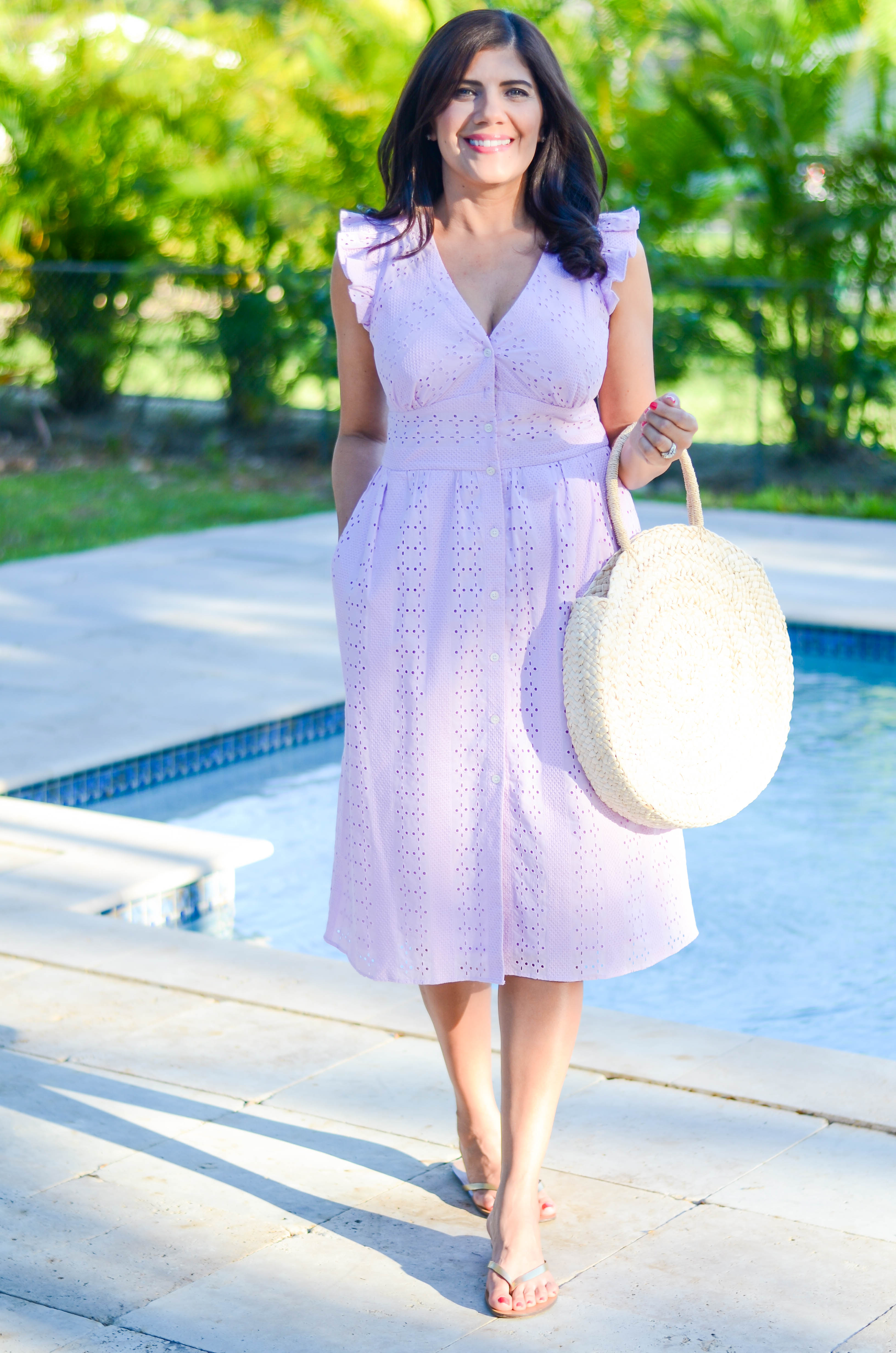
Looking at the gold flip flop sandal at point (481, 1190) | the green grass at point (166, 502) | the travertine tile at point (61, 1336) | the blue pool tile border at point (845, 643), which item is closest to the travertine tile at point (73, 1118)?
the travertine tile at point (61, 1336)

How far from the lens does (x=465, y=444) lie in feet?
7.21

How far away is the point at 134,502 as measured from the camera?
32.2 feet

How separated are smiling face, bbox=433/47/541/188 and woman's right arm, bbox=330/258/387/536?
0.91 ft

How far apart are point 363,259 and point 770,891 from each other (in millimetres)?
2764

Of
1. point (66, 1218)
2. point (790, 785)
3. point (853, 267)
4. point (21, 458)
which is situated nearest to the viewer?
point (66, 1218)

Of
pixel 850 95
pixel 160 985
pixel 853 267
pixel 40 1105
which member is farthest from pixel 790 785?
pixel 850 95

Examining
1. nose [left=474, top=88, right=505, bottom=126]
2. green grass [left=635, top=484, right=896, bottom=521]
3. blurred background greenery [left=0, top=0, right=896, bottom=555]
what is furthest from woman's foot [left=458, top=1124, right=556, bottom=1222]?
green grass [left=635, top=484, right=896, bottom=521]

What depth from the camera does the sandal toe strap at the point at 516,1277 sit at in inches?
83.0

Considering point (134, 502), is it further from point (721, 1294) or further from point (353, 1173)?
point (721, 1294)

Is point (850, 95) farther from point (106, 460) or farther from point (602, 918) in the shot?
point (602, 918)

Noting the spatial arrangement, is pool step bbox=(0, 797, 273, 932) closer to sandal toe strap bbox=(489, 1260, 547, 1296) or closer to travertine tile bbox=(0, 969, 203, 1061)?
travertine tile bbox=(0, 969, 203, 1061)

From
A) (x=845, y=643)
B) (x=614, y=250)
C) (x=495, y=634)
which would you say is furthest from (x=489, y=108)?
(x=845, y=643)

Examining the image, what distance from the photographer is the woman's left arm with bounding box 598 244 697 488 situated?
2.13 metres

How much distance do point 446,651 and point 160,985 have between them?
1.31m
